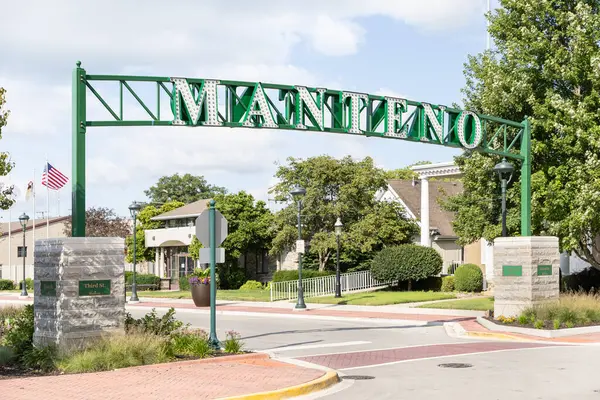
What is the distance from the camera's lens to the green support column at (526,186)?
72.2 ft

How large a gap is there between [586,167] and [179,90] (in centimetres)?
1300

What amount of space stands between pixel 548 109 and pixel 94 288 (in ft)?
53.7

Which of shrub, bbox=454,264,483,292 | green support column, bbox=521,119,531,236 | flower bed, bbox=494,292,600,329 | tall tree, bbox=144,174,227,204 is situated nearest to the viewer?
flower bed, bbox=494,292,600,329

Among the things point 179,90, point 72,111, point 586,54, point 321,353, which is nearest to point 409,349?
point 321,353

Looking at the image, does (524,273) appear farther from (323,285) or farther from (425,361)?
(323,285)

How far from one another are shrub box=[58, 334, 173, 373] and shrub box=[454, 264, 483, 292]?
78.3 ft

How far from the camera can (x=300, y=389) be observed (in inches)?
447

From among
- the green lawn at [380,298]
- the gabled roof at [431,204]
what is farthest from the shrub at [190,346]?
the gabled roof at [431,204]

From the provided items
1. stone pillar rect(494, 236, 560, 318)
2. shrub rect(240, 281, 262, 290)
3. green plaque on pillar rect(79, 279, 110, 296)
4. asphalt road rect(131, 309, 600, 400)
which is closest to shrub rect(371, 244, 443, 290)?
shrub rect(240, 281, 262, 290)

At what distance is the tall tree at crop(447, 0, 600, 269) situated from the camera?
930 inches

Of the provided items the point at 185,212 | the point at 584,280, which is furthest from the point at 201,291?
the point at 185,212

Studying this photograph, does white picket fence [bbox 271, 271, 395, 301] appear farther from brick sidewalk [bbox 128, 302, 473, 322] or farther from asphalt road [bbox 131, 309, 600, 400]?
asphalt road [bbox 131, 309, 600, 400]

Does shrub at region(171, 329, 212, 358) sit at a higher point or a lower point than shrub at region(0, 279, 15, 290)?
higher

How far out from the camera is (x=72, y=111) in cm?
1519
